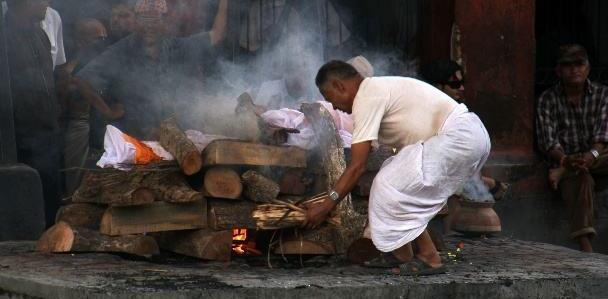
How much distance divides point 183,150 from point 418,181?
5.29 feet

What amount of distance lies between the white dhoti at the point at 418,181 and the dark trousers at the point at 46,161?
135 inches

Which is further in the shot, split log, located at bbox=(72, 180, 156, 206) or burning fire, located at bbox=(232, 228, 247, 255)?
burning fire, located at bbox=(232, 228, 247, 255)

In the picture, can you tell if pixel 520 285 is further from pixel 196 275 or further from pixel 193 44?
pixel 193 44

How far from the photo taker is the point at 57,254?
734 centimetres

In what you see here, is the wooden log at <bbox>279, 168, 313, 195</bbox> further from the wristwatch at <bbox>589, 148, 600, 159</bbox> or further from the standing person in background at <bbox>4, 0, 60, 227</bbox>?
the wristwatch at <bbox>589, 148, 600, 159</bbox>

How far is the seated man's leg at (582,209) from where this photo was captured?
9844 mm

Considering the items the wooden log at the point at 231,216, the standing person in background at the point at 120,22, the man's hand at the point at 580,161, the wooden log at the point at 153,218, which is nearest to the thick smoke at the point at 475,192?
the man's hand at the point at 580,161

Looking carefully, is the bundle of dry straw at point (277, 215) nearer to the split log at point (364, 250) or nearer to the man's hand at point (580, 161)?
the split log at point (364, 250)

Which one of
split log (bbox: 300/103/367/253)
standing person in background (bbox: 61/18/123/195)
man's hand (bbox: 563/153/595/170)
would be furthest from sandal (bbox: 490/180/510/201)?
standing person in background (bbox: 61/18/123/195)

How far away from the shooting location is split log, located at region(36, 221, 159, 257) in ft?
23.7

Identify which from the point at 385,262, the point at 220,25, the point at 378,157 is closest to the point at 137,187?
the point at 385,262

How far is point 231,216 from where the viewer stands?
724 cm

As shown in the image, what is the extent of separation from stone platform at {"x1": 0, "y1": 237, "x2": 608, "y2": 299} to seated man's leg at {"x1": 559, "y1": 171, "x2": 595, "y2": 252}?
2.24 m

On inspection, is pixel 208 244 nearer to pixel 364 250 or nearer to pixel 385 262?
pixel 364 250
